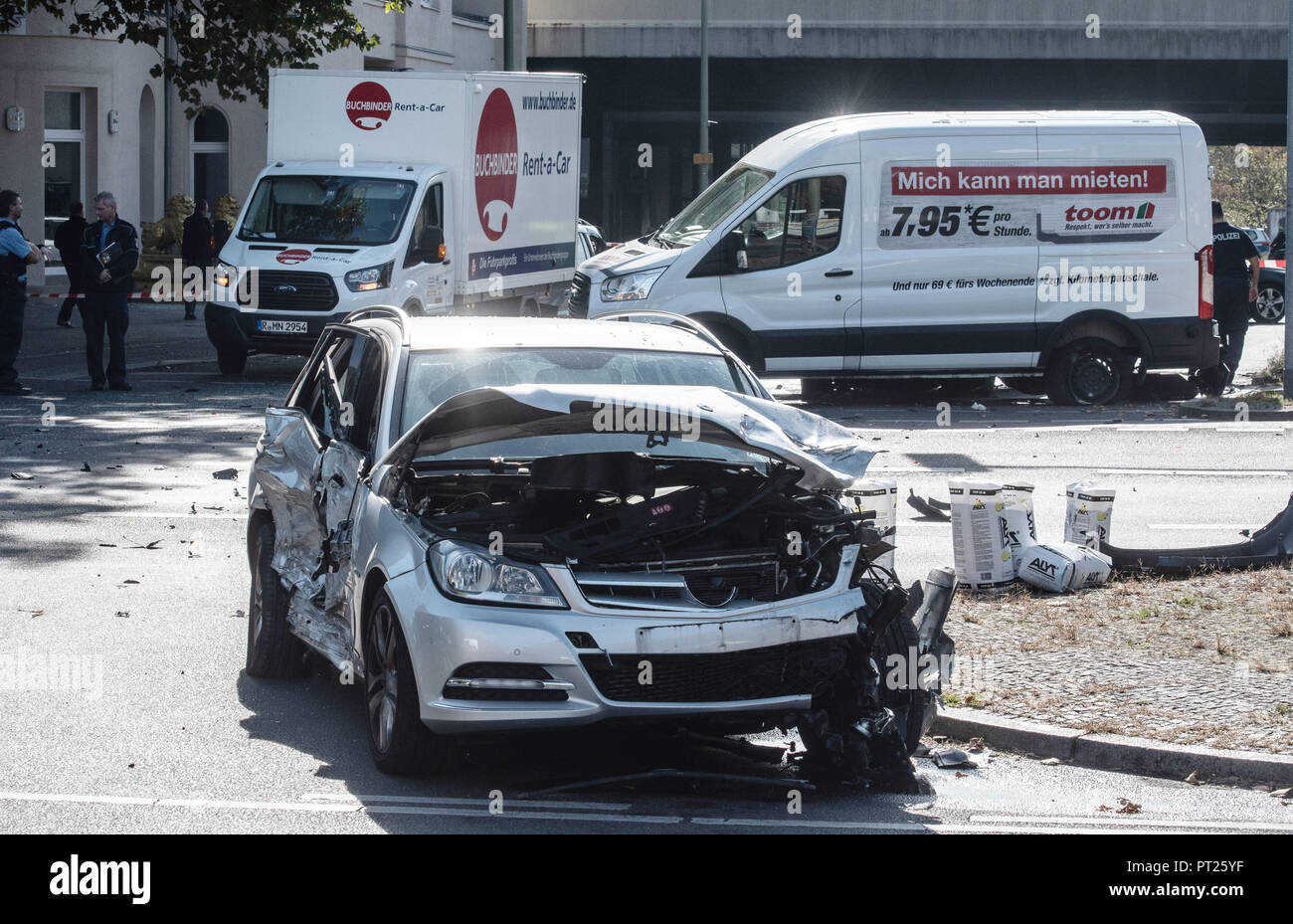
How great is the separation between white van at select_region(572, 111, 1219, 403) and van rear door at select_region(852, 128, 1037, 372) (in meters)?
0.01

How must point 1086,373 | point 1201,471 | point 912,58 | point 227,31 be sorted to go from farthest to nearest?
point 912,58 → point 227,31 → point 1086,373 → point 1201,471

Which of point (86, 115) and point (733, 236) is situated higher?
point (86, 115)

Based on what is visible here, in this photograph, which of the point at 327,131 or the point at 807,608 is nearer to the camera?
the point at 807,608

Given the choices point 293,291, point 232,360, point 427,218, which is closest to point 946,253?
point 427,218

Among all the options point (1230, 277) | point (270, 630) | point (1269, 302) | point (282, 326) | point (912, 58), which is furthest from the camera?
point (912, 58)

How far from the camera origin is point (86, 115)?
31.7 meters

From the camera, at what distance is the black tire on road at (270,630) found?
7504 millimetres

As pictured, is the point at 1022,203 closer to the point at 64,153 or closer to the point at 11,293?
the point at 11,293

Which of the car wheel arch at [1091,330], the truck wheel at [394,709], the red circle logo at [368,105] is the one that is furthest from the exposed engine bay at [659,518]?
the red circle logo at [368,105]

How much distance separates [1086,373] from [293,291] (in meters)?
8.59

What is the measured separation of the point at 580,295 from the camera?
726 inches
